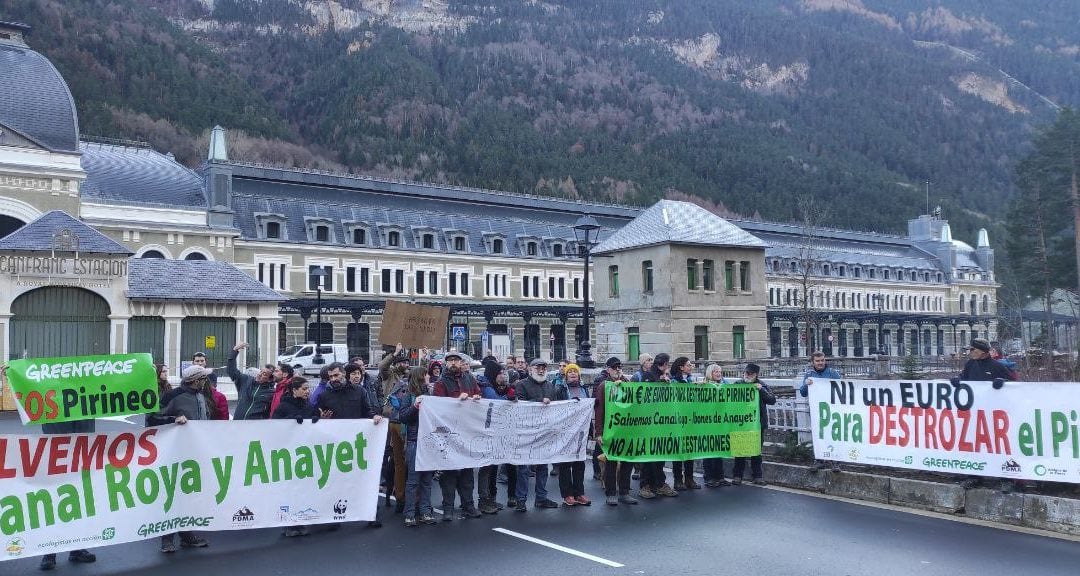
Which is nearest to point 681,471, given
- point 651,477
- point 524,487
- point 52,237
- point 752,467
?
point 651,477

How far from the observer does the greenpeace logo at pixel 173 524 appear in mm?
9500

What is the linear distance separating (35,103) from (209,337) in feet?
67.2

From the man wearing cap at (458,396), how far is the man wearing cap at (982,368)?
258 inches

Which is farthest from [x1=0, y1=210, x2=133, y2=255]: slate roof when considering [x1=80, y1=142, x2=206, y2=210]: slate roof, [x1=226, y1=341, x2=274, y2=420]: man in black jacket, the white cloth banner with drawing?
the white cloth banner with drawing

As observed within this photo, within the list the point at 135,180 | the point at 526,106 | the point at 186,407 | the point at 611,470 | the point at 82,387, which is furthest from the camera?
the point at 526,106

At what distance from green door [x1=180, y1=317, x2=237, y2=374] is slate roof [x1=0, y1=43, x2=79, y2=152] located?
56.0 feet

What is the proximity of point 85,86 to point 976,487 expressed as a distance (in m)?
124

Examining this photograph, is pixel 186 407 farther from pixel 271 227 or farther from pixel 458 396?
pixel 271 227

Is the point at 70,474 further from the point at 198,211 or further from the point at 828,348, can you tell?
the point at 828,348

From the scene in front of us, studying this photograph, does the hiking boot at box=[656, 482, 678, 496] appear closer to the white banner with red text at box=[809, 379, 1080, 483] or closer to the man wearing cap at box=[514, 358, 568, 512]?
the man wearing cap at box=[514, 358, 568, 512]

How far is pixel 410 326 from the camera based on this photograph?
18922 millimetres

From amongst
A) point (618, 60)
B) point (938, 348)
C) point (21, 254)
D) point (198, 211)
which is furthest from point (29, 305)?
point (618, 60)

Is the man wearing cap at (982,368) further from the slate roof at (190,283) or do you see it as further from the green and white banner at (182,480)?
the slate roof at (190,283)

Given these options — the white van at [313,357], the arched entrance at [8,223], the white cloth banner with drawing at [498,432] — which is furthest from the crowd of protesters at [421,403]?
the arched entrance at [8,223]
